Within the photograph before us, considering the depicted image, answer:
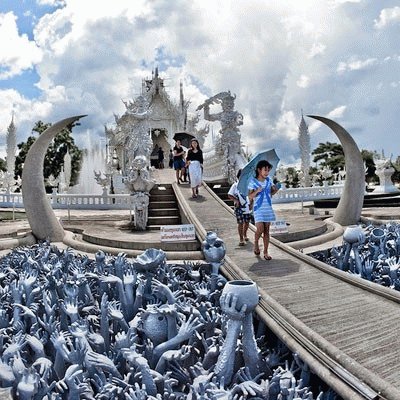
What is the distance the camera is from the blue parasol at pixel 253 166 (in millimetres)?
6500

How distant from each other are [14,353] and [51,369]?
382 millimetres

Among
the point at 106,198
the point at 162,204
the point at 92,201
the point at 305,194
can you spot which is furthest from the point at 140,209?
the point at 305,194

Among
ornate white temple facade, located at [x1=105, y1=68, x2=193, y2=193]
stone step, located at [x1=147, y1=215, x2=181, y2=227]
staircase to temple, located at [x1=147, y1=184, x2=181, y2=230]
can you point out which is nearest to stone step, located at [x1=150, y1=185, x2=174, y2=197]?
staircase to temple, located at [x1=147, y1=184, x2=181, y2=230]

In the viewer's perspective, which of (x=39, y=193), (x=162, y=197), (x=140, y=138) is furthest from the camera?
(x=140, y=138)

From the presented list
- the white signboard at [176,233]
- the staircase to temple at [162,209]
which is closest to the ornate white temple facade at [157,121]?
the staircase to temple at [162,209]

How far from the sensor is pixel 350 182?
10430mm

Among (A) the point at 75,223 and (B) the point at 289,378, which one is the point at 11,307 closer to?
(B) the point at 289,378

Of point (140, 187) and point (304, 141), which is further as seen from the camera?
point (304, 141)

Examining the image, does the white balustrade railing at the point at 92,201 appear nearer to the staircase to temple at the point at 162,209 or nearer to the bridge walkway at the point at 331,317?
the staircase to temple at the point at 162,209

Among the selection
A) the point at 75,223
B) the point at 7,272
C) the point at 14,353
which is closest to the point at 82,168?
the point at 75,223

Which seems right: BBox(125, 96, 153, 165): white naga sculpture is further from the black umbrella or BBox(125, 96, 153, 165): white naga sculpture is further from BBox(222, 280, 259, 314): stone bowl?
the black umbrella

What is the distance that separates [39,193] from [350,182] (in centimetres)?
742

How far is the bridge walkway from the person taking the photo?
3115 mm

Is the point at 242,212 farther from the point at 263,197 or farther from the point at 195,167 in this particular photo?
the point at 195,167
